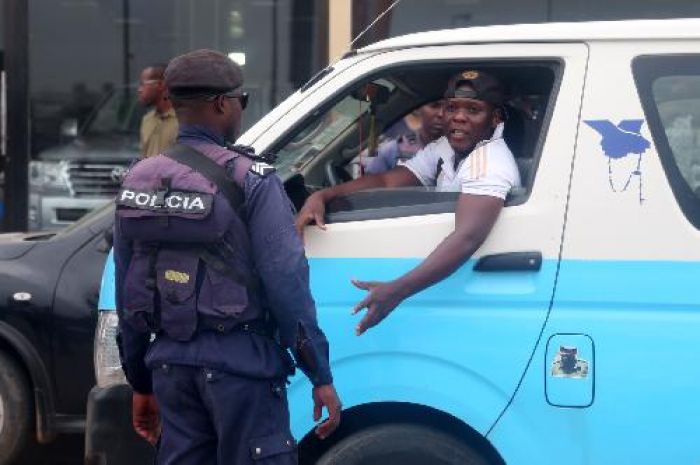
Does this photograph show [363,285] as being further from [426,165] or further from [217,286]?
[426,165]

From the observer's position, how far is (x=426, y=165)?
411 cm

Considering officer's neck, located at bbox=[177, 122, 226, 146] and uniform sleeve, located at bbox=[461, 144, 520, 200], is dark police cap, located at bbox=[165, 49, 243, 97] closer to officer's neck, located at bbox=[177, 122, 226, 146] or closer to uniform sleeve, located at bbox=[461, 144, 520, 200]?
officer's neck, located at bbox=[177, 122, 226, 146]

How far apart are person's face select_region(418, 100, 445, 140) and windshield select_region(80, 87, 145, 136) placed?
5497 millimetres

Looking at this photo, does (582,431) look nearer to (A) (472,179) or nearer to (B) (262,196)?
(A) (472,179)

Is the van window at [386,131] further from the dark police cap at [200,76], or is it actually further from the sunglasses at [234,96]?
the dark police cap at [200,76]

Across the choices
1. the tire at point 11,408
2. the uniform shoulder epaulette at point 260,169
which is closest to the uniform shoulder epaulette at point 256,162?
the uniform shoulder epaulette at point 260,169

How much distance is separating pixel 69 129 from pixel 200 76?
24.3 ft

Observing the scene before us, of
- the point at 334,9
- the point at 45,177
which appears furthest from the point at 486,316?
the point at 45,177

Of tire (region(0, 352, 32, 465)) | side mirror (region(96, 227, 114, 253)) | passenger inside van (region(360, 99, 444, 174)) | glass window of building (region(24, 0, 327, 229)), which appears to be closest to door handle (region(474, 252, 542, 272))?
passenger inside van (region(360, 99, 444, 174))

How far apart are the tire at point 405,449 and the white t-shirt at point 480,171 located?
2.58 feet

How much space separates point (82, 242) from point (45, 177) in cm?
477

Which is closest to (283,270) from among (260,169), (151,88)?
(260,169)

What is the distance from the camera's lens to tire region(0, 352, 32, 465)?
5.43m

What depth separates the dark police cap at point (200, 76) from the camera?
3.08m
